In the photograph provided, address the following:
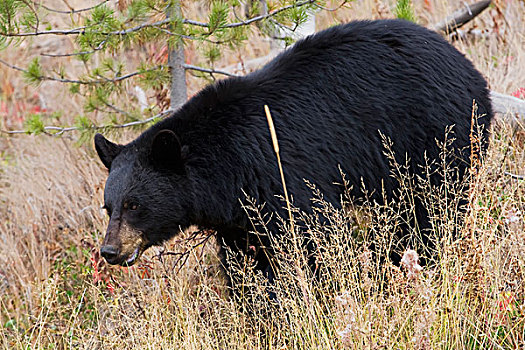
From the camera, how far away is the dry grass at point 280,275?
9.78 feet

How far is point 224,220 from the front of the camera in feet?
12.9

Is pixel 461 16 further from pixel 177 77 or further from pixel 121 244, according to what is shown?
pixel 121 244

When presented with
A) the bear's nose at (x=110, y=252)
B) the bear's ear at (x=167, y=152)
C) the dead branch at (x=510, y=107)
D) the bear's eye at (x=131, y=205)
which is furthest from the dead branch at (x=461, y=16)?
the bear's nose at (x=110, y=252)

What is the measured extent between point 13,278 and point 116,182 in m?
2.41

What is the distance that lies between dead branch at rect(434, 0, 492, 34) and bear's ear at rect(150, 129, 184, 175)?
4444mm

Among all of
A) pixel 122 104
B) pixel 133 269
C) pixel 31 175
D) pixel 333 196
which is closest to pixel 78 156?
pixel 31 175

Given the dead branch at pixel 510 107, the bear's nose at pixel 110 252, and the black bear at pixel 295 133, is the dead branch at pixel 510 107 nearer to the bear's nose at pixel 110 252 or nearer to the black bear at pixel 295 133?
the black bear at pixel 295 133

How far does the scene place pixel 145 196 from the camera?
377 centimetres

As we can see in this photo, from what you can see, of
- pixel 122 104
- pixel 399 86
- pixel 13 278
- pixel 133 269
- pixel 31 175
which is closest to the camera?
pixel 399 86

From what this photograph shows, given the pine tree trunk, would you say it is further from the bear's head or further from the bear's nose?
the bear's nose

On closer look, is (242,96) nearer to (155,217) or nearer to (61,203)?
(155,217)

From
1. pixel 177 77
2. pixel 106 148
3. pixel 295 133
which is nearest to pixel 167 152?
pixel 106 148

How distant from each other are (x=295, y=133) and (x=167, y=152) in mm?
796

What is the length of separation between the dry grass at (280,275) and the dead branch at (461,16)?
39 cm
